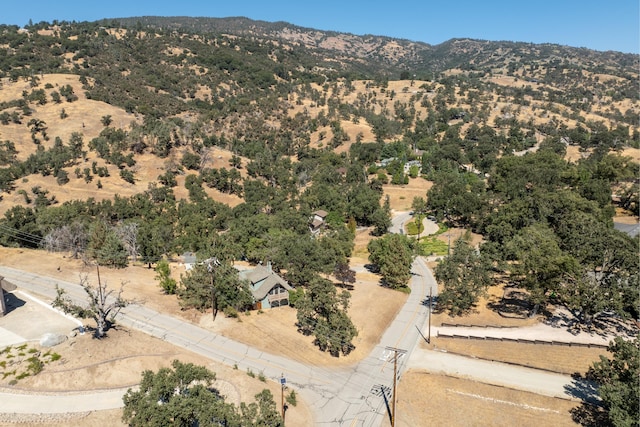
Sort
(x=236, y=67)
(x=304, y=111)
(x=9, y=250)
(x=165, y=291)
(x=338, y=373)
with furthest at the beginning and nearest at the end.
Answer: (x=236, y=67), (x=304, y=111), (x=9, y=250), (x=165, y=291), (x=338, y=373)

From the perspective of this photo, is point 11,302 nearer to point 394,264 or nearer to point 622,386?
point 394,264

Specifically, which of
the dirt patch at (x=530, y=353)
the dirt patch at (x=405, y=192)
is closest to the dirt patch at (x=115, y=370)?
the dirt patch at (x=530, y=353)

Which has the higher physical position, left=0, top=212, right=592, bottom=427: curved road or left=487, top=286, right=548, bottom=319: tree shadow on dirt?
left=0, top=212, right=592, bottom=427: curved road

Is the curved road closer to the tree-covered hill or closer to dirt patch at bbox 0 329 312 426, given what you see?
dirt patch at bbox 0 329 312 426

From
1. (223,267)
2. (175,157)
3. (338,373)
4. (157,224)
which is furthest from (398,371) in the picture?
(175,157)

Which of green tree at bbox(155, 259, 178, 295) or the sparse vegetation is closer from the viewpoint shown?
the sparse vegetation

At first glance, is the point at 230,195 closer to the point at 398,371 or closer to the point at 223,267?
the point at 223,267

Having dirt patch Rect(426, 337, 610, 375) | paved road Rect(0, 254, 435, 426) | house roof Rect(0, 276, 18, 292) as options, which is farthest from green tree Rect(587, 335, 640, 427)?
house roof Rect(0, 276, 18, 292)

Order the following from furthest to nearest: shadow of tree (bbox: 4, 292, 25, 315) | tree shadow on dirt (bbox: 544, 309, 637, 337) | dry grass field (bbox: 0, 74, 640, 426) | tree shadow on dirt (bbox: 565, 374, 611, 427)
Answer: tree shadow on dirt (bbox: 544, 309, 637, 337), shadow of tree (bbox: 4, 292, 25, 315), dry grass field (bbox: 0, 74, 640, 426), tree shadow on dirt (bbox: 565, 374, 611, 427)
